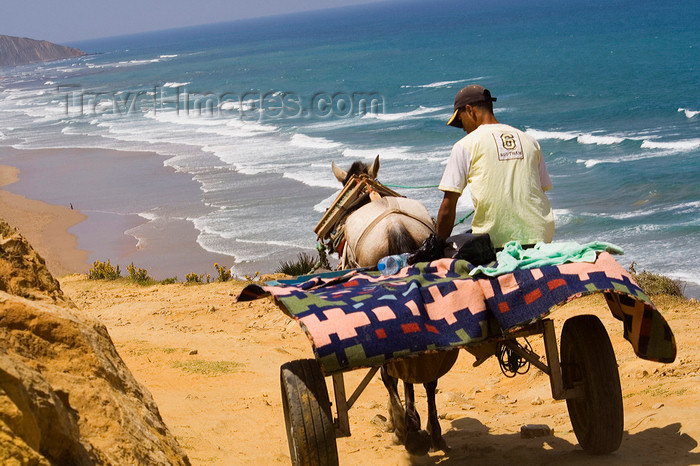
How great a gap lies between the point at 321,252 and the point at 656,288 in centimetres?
500

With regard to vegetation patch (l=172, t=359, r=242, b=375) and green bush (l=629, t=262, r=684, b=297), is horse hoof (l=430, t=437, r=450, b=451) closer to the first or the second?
vegetation patch (l=172, t=359, r=242, b=375)

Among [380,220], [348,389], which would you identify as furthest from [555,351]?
[348,389]

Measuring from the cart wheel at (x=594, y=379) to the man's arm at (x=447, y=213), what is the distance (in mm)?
1000

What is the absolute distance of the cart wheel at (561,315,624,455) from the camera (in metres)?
4.80

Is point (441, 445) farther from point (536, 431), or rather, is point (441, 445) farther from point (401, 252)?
point (401, 252)

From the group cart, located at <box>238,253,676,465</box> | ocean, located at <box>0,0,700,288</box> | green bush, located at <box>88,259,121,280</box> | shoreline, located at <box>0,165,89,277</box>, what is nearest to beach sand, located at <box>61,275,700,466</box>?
cart, located at <box>238,253,676,465</box>

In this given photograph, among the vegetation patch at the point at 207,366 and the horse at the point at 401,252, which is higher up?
the horse at the point at 401,252

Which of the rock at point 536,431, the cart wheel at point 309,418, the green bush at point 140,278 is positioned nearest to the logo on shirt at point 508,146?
the cart wheel at point 309,418

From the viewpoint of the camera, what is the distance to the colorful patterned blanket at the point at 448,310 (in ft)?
13.8

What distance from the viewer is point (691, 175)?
22.6 metres

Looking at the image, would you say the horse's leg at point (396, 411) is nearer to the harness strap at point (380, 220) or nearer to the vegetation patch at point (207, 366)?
the harness strap at point (380, 220)

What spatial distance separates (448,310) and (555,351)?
782mm

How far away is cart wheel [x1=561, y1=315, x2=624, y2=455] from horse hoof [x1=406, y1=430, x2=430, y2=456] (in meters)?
1.16

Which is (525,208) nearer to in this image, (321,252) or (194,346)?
(321,252)
